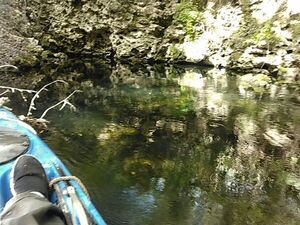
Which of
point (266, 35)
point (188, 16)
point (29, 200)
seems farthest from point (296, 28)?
point (29, 200)

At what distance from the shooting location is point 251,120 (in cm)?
866

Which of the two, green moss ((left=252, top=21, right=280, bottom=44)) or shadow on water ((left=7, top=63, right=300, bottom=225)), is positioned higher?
green moss ((left=252, top=21, right=280, bottom=44))

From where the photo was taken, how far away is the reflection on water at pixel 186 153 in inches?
200

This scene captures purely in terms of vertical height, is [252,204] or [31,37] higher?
[31,37]

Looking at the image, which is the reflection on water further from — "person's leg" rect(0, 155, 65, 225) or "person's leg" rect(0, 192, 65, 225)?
"person's leg" rect(0, 192, 65, 225)

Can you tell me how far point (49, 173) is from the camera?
3584 mm

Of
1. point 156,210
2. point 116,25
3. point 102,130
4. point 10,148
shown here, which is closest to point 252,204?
point 156,210

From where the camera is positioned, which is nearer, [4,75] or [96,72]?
[4,75]

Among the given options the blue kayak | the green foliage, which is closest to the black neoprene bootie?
the blue kayak

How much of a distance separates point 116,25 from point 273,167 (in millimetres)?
11838

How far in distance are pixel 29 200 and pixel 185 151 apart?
176 inches

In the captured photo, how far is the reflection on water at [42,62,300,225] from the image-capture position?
5078 mm

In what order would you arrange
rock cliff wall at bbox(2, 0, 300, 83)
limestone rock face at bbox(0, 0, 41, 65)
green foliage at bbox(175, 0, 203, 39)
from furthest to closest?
green foliage at bbox(175, 0, 203, 39) → rock cliff wall at bbox(2, 0, 300, 83) → limestone rock face at bbox(0, 0, 41, 65)

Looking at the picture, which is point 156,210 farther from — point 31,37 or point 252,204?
point 31,37
